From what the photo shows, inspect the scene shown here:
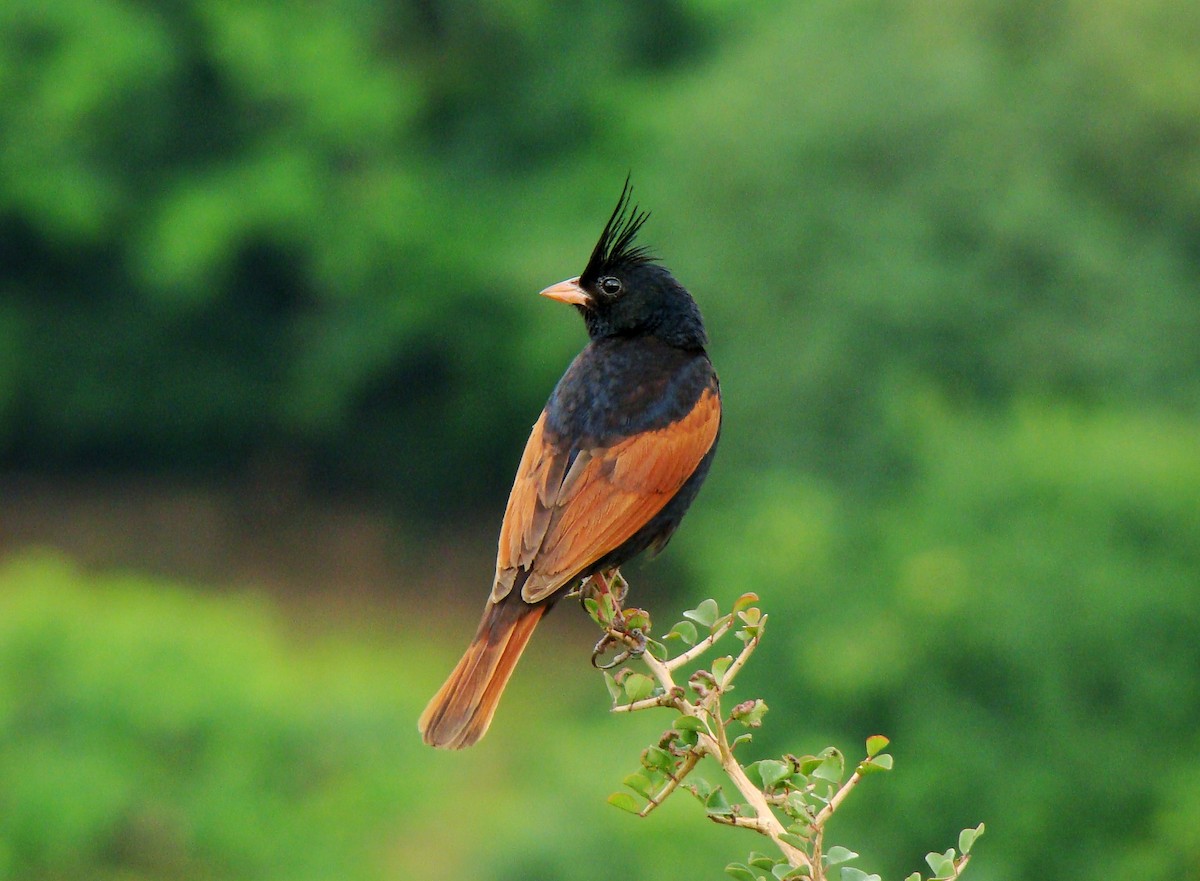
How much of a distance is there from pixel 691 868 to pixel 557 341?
10.8 meters

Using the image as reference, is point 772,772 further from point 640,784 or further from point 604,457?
point 604,457

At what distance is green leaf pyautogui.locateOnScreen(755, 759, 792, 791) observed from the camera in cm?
283

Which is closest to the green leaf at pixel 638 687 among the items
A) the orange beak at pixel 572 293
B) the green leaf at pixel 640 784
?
the green leaf at pixel 640 784

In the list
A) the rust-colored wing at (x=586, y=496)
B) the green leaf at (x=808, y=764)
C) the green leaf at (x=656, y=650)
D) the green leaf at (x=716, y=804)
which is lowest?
the green leaf at (x=716, y=804)

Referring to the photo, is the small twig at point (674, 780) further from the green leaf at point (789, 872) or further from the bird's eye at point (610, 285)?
the bird's eye at point (610, 285)

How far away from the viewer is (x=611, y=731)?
13.2 m

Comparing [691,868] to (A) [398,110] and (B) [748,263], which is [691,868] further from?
(A) [398,110]

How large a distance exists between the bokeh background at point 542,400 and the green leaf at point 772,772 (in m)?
7.25

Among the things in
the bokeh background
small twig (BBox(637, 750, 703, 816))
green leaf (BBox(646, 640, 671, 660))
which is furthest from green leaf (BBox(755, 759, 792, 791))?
the bokeh background

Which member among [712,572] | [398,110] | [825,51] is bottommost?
[712,572]

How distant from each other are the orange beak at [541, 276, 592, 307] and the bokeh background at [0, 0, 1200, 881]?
5.41 metres

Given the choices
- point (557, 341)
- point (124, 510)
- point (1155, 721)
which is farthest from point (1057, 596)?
point (124, 510)

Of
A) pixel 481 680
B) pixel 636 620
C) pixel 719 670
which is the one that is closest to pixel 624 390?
pixel 481 680

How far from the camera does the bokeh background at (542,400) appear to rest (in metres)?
11.2
